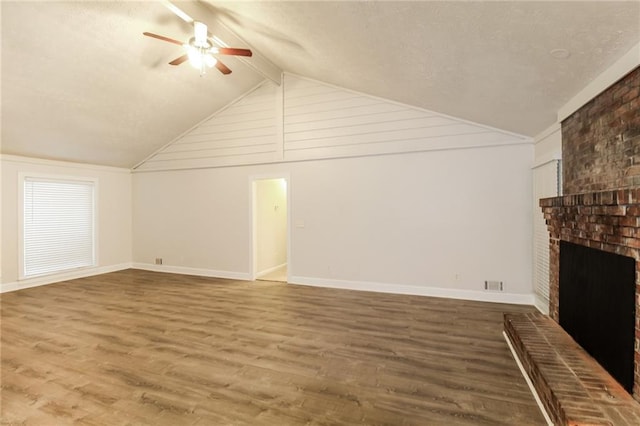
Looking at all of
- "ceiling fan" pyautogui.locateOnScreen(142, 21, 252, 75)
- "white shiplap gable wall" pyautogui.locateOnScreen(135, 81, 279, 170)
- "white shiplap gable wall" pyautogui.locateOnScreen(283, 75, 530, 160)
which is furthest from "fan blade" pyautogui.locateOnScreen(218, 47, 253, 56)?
"white shiplap gable wall" pyautogui.locateOnScreen(135, 81, 279, 170)

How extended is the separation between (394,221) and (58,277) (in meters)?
6.95

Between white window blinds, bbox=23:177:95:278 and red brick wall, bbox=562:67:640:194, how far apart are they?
8736 mm

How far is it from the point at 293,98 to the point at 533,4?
175 inches

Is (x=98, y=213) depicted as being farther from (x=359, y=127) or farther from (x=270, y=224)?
(x=359, y=127)

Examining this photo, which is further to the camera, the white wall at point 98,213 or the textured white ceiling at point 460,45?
the white wall at point 98,213

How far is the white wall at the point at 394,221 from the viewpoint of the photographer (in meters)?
4.66

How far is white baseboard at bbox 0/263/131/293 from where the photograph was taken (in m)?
5.66

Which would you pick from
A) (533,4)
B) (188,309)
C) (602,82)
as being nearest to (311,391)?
(188,309)

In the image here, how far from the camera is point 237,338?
11.4 feet

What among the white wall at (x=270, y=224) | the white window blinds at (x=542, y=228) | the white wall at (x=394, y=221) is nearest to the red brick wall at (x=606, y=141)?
the white window blinds at (x=542, y=228)

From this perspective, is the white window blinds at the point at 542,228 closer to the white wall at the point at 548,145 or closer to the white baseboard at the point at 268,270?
the white wall at the point at 548,145

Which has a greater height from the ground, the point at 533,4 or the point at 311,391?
the point at 533,4

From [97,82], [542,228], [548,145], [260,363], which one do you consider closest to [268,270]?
[260,363]

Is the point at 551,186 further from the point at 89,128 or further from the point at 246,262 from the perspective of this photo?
the point at 89,128
